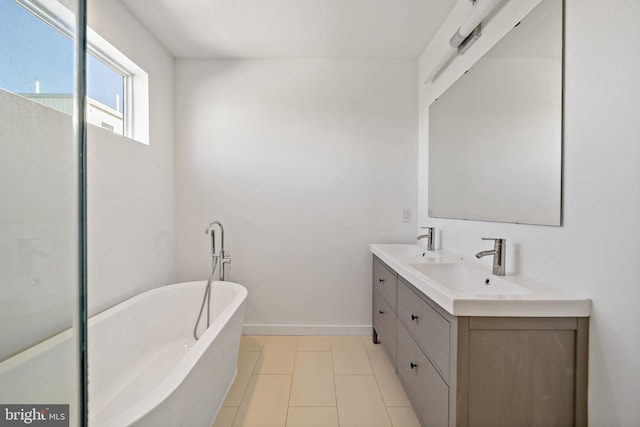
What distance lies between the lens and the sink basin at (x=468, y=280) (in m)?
1.19

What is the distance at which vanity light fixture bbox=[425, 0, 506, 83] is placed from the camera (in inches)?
56.6

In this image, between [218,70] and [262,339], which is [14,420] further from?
[218,70]

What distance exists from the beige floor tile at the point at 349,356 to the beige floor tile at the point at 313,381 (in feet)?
0.21

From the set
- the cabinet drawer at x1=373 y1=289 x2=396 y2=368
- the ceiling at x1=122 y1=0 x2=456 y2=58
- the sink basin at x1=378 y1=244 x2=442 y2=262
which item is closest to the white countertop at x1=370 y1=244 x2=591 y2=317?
the sink basin at x1=378 y1=244 x2=442 y2=262

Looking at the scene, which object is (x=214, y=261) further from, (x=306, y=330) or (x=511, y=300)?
(x=511, y=300)

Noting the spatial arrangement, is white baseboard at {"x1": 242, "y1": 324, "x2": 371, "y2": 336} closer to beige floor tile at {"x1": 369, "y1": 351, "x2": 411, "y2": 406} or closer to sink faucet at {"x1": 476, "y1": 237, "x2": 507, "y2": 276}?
beige floor tile at {"x1": 369, "y1": 351, "x2": 411, "y2": 406}

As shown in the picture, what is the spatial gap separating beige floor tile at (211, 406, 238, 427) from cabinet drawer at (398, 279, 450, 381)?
3.57ft

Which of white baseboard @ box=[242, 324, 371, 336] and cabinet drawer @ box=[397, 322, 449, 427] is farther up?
cabinet drawer @ box=[397, 322, 449, 427]

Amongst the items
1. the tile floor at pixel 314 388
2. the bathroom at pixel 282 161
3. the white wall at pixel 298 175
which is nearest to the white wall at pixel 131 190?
the bathroom at pixel 282 161

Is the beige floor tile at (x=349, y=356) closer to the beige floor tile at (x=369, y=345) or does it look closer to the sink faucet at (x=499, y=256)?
the beige floor tile at (x=369, y=345)

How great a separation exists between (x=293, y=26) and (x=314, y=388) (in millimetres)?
2517

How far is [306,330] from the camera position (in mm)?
2564

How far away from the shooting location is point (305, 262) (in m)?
2.58

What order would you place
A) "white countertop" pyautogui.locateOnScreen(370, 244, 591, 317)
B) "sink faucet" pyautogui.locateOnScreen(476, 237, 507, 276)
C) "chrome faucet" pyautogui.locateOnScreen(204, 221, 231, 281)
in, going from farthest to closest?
"chrome faucet" pyautogui.locateOnScreen(204, 221, 231, 281)
"sink faucet" pyautogui.locateOnScreen(476, 237, 507, 276)
"white countertop" pyautogui.locateOnScreen(370, 244, 591, 317)
